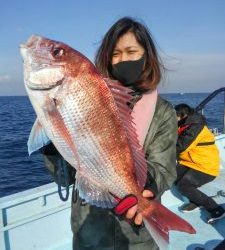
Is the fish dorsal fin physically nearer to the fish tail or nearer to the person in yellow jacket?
the fish tail

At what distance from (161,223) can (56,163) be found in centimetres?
85

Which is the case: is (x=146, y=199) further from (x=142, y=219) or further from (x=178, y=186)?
(x=178, y=186)

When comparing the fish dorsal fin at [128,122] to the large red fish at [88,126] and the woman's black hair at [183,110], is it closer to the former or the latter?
the large red fish at [88,126]

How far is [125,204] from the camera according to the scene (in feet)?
7.29

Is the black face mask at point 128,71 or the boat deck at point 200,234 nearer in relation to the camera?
the black face mask at point 128,71

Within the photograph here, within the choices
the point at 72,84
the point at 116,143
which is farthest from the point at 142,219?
the point at 72,84

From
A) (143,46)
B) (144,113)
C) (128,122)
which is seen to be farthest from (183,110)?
(128,122)

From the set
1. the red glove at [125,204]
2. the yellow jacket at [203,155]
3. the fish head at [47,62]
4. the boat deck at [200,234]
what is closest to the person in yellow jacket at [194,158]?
the yellow jacket at [203,155]

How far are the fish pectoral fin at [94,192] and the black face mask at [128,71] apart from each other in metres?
0.88

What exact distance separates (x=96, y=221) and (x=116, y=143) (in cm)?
87

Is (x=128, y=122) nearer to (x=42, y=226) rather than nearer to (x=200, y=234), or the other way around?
(x=42, y=226)

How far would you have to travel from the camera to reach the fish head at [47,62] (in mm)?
2121

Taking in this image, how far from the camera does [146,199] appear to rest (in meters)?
2.34

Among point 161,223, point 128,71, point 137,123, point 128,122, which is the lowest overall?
point 161,223
